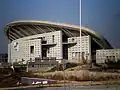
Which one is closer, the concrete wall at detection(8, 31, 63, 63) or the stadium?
the stadium

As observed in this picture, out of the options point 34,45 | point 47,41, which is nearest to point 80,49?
point 47,41

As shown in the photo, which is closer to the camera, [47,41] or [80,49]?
[80,49]

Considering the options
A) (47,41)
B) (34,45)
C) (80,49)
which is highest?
(47,41)

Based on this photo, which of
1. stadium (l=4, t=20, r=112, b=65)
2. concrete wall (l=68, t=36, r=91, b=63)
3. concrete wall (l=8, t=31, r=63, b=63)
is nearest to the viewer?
concrete wall (l=68, t=36, r=91, b=63)

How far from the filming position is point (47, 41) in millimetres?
19203

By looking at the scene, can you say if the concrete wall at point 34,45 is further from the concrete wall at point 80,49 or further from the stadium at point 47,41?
the concrete wall at point 80,49

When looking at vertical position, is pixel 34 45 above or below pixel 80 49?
above

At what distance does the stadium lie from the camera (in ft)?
51.0

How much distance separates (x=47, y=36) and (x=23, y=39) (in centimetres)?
190

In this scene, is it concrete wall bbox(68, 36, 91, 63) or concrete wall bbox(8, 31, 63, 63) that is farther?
concrete wall bbox(8, 31, 63, 63)

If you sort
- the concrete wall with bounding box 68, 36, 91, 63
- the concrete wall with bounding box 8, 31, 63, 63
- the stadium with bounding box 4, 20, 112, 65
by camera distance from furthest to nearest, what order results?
the concrete wall with bounding box 8, 31, 63, 63, the stadium with bounding box 4, 20, 112, 65, the concrete wall with bounding box 68, 36, 91, 63

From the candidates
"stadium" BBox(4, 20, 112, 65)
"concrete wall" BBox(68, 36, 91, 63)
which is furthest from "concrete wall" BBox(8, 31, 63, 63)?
"concrete wall" BBox(68, 36, 91, 63)

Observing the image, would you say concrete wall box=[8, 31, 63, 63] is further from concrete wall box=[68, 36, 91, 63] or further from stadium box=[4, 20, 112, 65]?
concrete wall box=[68, 36, 91, 63]

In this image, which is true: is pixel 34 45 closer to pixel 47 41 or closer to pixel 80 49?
pixel 47 41
